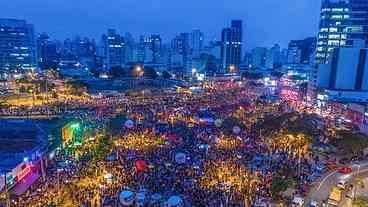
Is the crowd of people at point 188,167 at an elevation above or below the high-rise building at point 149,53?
below

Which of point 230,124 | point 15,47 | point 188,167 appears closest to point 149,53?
point 15,47

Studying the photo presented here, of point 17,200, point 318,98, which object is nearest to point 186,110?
point 318,98

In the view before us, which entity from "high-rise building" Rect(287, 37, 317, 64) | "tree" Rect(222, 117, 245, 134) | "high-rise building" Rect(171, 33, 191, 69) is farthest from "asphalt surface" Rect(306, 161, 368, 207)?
"high-rise building" Rect(171, 33, 191, 69)

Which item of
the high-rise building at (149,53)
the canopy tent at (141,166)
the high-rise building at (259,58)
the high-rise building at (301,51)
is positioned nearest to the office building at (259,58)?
the high-rise building at (259,58)

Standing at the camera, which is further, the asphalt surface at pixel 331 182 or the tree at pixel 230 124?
the tree at pixel 230 124

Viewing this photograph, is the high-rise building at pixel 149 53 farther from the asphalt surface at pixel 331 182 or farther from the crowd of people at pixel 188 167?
the asphalt surface at pixel 331 182
